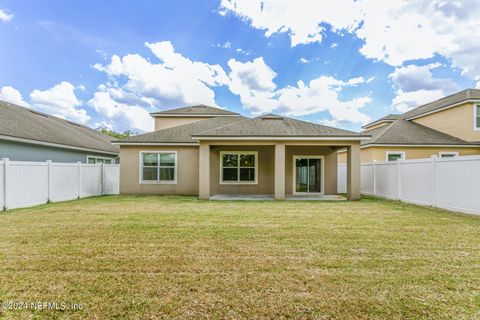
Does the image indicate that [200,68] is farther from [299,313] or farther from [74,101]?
[299,313]

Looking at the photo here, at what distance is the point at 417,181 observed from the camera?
10.8m

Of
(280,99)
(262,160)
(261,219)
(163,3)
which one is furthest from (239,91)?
(261,219)

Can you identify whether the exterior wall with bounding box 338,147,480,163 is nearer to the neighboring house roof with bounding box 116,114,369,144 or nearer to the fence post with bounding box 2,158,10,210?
the neighboring house roof with bounding box 116,114,369,144

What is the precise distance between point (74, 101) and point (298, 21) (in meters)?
31.0

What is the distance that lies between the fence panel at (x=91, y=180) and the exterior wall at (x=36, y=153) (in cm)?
190

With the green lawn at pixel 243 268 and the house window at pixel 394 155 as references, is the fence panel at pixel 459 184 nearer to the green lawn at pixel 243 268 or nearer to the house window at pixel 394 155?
the green lawn at pixel 243 268

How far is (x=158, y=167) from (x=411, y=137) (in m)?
16.6

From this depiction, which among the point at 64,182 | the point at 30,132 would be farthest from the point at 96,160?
the point at 64,182

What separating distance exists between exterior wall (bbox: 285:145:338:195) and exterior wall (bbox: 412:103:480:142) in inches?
383

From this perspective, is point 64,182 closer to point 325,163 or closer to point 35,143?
point 35,143

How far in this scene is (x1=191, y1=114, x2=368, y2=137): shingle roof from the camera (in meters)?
12.0

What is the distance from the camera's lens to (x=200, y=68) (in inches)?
966

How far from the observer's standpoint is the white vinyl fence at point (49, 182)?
916 cm

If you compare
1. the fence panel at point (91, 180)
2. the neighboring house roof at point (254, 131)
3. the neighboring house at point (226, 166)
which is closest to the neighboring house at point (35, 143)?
the fence panel at point (91, 180)
